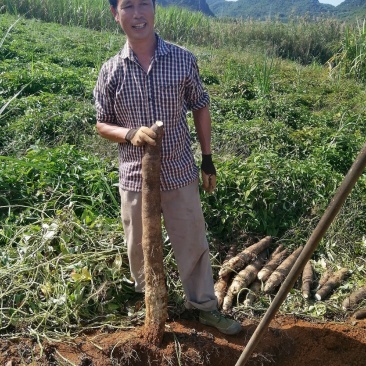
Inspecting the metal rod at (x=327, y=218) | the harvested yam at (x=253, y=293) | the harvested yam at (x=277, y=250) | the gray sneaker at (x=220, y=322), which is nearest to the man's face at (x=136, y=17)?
the metal rod at (x=327, y=218)

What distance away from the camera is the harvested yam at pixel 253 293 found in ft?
9.53

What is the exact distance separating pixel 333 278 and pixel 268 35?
11196 mm

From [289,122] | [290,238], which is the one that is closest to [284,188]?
[290,238]

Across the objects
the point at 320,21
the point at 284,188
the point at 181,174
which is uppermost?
the point at 320,21

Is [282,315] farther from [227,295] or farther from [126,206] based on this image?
[126,206]

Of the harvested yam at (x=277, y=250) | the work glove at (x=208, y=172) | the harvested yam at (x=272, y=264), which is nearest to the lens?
the work glove at (x=208, y=172)

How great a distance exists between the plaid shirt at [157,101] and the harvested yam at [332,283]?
1.12 metres

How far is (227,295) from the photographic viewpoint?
2932mm

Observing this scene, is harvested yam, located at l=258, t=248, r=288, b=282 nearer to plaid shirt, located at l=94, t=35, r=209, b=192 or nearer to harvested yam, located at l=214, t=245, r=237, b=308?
harvested yam, located at l=214, t=245, r=237, b=308

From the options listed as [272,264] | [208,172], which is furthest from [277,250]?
[208,172]

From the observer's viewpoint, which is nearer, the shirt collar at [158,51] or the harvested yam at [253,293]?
the shirt collar at [158,51]

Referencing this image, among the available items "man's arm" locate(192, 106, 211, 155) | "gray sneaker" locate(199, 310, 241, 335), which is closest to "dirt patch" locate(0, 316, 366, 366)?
"gray sneaker" locate(199, 310, 241, 335)

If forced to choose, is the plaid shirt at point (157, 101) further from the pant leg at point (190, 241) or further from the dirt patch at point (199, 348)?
the dirt patch at point (199, 348)

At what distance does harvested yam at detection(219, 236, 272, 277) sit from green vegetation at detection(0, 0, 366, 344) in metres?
0.16
